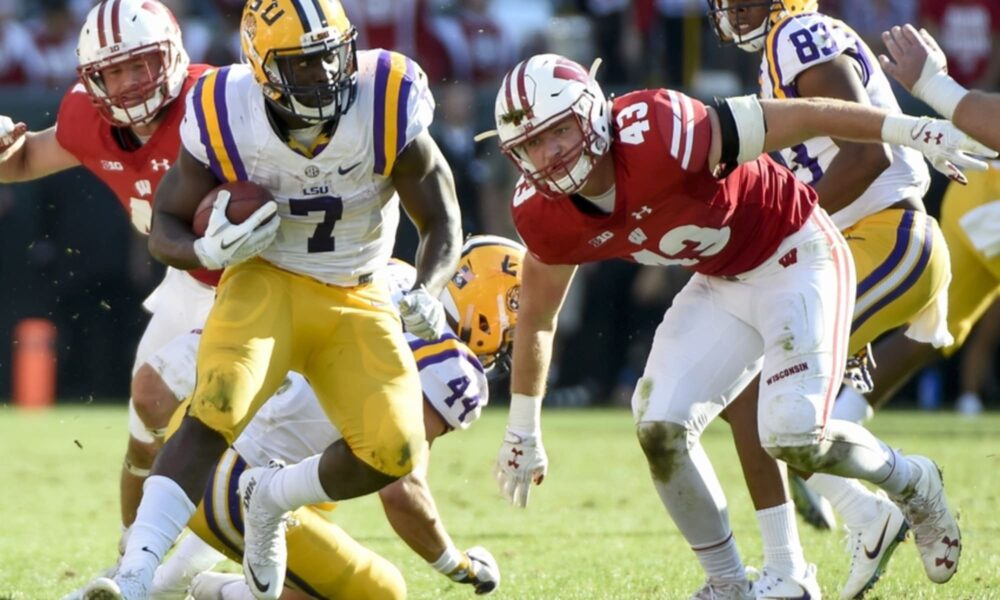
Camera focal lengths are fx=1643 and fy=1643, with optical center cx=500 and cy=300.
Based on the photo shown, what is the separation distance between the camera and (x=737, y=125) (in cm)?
441

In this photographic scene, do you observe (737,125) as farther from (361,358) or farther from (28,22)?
(28,22)

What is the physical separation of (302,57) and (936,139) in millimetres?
1740

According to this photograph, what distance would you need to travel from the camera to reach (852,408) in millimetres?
6074

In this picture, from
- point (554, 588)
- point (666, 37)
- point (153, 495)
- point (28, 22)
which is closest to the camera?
point (153, 495)

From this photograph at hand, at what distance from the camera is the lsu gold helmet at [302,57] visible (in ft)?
14.9

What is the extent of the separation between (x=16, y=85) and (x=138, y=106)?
7.50 metres

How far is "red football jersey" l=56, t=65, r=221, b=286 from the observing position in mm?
5562

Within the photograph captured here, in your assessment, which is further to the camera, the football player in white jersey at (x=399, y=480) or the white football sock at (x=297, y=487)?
the football player in white jersey at (x=399, y=480)

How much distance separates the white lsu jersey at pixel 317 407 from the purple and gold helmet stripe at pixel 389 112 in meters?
0.63

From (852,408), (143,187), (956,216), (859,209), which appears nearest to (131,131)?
(143,187)

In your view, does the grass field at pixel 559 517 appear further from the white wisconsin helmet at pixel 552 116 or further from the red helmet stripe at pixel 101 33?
the red helmet stripe at pixel 101 33

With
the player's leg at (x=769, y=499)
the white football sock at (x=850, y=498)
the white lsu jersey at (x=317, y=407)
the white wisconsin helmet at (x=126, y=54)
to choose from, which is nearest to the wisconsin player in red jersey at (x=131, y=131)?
the white wisconsin helmet at (x=126, y=54)

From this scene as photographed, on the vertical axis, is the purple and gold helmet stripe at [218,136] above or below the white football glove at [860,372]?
above

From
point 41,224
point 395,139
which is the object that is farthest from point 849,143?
point 41,224
